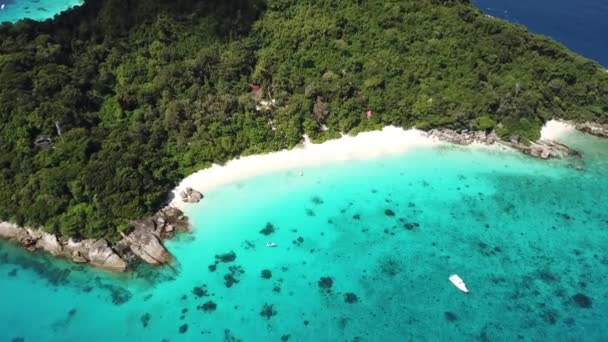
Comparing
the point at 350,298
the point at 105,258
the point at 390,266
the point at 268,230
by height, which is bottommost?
the point at 350,298

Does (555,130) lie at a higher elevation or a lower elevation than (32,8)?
lower

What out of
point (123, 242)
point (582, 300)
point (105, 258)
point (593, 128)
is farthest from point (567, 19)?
point (105, 258)

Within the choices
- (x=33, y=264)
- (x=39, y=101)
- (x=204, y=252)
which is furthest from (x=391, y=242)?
(x=39, y=101)

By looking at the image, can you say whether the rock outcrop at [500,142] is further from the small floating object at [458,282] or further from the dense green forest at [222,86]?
the small floating object at [458,282]

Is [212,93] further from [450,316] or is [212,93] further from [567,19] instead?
[567,19]

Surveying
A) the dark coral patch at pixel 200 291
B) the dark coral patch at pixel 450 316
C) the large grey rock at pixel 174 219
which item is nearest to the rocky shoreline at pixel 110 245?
the large grey rock at pixel 174 219
